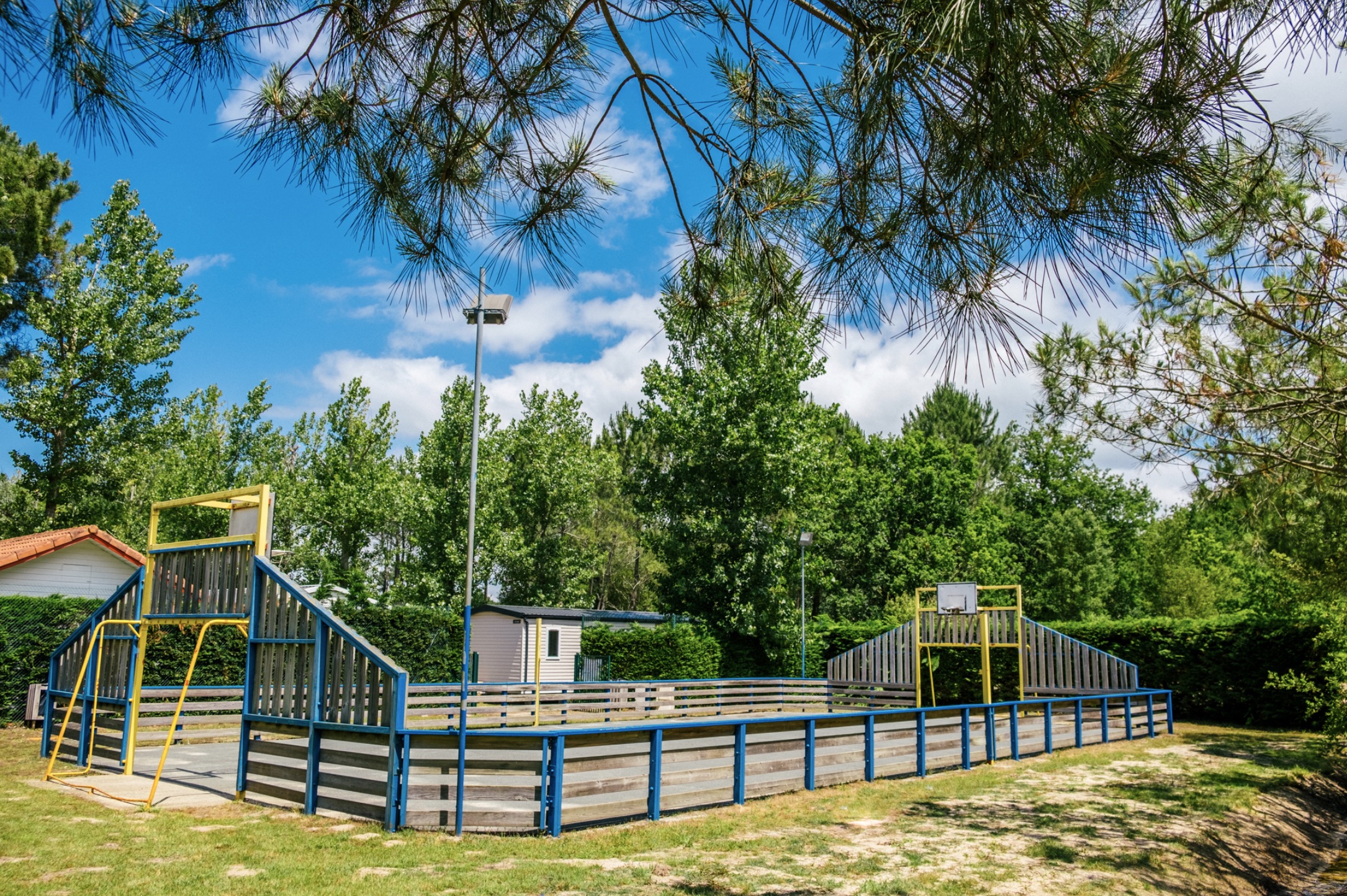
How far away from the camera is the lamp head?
596 inches

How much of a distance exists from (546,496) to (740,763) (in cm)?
2756

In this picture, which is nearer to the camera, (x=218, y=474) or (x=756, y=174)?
(x=756, y=174)

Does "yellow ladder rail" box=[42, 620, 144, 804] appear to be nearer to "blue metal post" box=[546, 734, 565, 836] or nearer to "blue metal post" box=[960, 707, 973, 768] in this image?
"blue metal post" box=[546, 734, 565, 836]

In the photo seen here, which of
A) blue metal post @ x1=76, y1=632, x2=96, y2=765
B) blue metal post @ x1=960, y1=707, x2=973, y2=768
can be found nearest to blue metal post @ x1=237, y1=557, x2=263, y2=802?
blue metal post @ x1=76, y1=632, x2=96, y2=765

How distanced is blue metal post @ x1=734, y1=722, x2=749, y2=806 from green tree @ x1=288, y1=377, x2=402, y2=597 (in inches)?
1038

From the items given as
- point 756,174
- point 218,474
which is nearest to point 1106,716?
point 756,174

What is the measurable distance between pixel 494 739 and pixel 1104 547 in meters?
39.9

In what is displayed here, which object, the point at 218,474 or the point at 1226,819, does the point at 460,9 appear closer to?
the point at 1226,819

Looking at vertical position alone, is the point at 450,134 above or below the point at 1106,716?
above

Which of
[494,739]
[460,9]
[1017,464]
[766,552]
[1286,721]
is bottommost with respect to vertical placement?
[1286,721]

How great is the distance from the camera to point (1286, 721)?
59.2 feet

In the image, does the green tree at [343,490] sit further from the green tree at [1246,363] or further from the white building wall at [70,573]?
the green tree at [1246,363]

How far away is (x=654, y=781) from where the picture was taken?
7.94 m

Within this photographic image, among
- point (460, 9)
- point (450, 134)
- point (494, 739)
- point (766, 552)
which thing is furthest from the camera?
point (766, 552)
